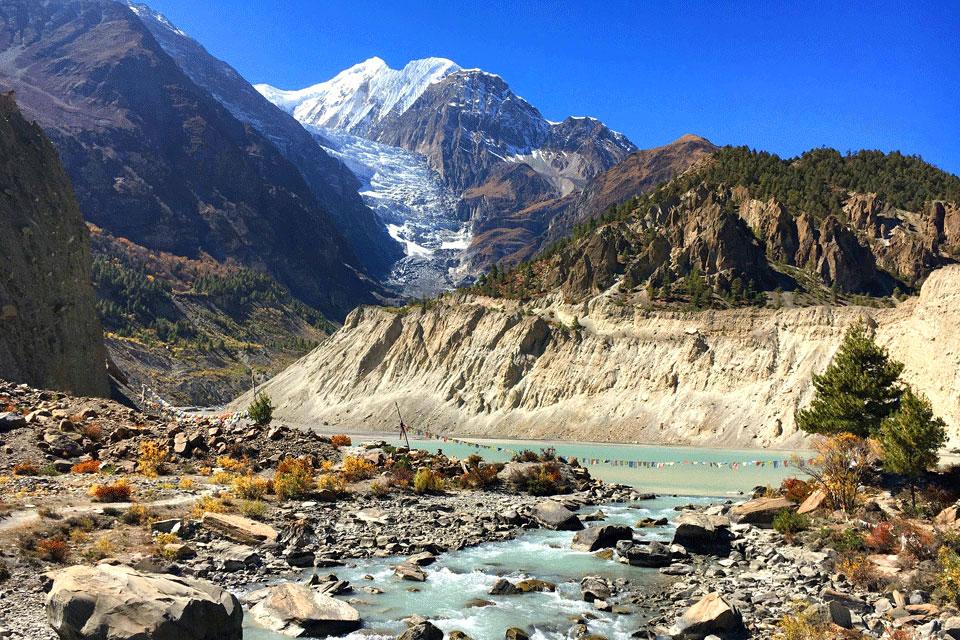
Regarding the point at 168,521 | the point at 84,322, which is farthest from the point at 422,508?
the point at 84,322

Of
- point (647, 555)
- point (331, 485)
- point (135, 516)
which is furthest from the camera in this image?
point (331, 485)

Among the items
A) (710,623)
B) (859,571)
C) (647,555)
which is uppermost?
(859,571)

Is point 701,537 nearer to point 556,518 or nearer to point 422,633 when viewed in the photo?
point 556,518

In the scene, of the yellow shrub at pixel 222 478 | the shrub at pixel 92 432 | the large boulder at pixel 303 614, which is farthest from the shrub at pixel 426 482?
the large boulder at pixel 303 614

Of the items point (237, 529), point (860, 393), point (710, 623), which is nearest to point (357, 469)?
point (237, 529)

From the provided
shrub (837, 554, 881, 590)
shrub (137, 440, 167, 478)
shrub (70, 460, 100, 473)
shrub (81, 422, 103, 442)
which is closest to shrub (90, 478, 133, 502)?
shrub (70, 460, 100, 473)

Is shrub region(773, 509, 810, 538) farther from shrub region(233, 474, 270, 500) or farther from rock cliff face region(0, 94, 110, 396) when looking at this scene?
rock cliff face region(0, 94, 110, 396)

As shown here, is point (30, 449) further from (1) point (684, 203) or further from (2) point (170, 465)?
(1) point (684, 203)
